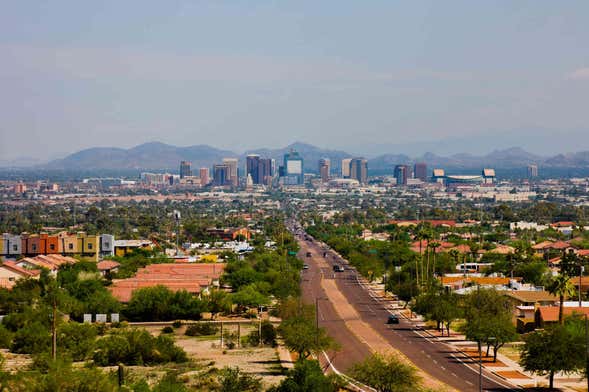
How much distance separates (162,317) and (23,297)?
11198 millimetres

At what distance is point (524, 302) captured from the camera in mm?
76938

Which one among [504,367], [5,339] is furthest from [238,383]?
[5,339]

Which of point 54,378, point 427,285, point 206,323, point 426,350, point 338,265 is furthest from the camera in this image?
point 338,265

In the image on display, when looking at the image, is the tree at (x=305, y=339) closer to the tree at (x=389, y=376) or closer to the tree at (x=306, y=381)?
the tree at (x=389, y=376)

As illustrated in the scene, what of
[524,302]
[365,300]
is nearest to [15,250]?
[365,300]

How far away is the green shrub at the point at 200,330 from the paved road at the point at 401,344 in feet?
25.7

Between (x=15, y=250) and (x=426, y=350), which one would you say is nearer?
(x=426, y=350)

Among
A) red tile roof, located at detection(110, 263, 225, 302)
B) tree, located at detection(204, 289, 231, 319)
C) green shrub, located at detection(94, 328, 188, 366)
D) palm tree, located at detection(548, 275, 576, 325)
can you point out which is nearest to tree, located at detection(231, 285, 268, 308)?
tree, located at detection(204, 289, 231, 319)

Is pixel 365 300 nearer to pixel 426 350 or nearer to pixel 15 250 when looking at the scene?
pixel 426 350

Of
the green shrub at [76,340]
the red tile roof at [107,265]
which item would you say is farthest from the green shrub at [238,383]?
A: the red tile roof at [107,265]

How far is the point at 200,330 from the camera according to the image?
2795 inches

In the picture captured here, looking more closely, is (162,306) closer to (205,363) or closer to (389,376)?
(205,363)

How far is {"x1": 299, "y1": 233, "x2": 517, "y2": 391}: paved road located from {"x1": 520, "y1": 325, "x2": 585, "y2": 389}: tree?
1652 mm

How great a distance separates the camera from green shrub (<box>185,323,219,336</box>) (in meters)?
70.7
